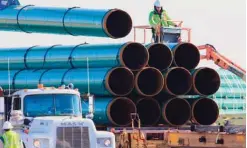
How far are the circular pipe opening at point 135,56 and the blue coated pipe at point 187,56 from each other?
1477 mm

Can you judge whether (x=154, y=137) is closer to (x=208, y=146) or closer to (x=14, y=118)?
(x=208, y=146)

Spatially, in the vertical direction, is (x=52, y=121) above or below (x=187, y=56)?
below

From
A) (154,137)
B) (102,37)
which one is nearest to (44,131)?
(154,137)

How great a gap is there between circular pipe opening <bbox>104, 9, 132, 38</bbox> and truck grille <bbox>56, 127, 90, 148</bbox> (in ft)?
34.8

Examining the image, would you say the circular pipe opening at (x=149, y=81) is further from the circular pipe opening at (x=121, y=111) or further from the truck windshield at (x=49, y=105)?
the truck windshield at (x=49, y=105)

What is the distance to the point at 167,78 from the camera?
3359 centimetres

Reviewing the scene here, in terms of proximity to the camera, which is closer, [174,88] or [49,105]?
[49,105]

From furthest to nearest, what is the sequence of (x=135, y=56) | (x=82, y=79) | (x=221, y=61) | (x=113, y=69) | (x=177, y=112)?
(x=221, y=61) → (x=177, y=112) → (x=135, y=56) → (x=82, y=79) → (x=113, y=69)

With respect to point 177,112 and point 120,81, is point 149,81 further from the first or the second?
point 177,112

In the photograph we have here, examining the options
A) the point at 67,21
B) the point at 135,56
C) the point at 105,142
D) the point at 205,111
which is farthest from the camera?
the point at 205,111

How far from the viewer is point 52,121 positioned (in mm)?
22219

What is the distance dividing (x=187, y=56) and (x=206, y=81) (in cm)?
133

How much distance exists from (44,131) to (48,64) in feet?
38.6

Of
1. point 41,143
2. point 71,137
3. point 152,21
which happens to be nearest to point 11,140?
point 41,143
